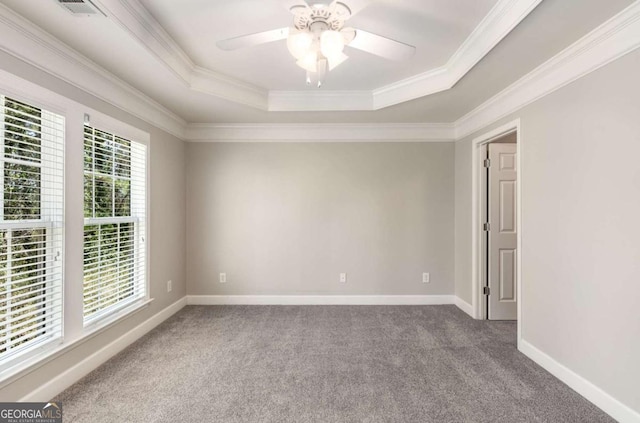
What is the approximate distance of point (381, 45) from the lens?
1.73 m

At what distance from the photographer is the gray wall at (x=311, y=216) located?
403 cm

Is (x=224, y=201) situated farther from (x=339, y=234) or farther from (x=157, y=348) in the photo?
(x=157, y=348)

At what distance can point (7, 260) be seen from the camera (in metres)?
1.76

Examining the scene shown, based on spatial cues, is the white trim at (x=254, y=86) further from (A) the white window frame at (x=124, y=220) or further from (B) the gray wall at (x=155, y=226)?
(A) the white window frame at (x=124, y=220)

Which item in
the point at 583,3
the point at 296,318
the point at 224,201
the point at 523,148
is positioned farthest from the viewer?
the point at 224,201

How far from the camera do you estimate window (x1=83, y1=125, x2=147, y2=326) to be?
2.42 m

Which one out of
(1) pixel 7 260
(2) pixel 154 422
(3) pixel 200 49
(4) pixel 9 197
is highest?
(3) pixel 200 49

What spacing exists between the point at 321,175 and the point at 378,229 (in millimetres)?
1062

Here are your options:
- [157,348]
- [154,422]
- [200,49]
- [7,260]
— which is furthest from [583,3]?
[157,348]

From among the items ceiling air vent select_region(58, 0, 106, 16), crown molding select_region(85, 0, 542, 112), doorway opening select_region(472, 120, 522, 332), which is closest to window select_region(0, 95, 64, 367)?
ceiling air vent select_region(58, 0, 106, 16)

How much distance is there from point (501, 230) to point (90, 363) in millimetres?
4215

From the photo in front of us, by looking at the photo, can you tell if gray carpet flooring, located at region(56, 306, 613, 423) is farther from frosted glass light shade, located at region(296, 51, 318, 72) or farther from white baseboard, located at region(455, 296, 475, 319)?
frosted glass light shade, located at region(296, 51, 318, 72)

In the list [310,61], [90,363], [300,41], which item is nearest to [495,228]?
[310,61]

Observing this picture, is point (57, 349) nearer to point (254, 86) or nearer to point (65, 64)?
point (65, 64)
